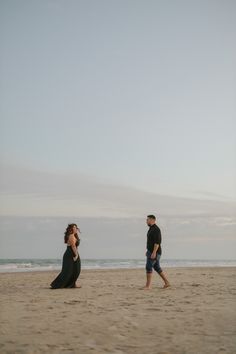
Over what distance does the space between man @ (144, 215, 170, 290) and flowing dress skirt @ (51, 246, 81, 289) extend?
2.15 meters

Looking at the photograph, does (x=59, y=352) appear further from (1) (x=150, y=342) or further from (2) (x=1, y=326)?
(2) (x=1, y=326)

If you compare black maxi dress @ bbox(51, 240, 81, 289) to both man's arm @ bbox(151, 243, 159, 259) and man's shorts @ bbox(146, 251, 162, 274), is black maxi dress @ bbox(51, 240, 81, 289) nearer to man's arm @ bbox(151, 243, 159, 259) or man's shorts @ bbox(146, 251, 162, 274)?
man's shorts @ bbox(146, 251, 162, 274)

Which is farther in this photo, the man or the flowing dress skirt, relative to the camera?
the flowing dress skirt

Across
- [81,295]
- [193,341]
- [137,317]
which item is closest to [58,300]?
[81,295]

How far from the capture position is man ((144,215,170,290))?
11031 mm

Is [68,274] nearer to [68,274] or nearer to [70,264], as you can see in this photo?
[68,274]

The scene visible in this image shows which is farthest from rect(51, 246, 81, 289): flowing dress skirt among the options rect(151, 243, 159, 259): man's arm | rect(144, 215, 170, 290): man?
rect(151, 243, 159, 259): man's arm

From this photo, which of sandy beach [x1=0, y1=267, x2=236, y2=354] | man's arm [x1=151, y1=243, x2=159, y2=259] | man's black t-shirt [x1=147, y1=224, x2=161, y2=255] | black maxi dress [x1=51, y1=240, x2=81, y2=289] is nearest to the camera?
sandy beach [x1=0, y1=267, x2=236, y2=354]

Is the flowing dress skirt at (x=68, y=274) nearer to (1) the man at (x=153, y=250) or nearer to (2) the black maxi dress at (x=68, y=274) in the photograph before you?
(2) the black maxi dress at (x=68, y=274)

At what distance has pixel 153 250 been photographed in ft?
36.6

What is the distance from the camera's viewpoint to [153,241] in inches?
444

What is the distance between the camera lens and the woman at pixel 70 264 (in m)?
11.5

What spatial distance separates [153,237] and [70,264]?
8.60 feet

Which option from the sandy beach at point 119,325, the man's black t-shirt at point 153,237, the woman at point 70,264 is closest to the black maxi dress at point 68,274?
the woman at point 70,264
